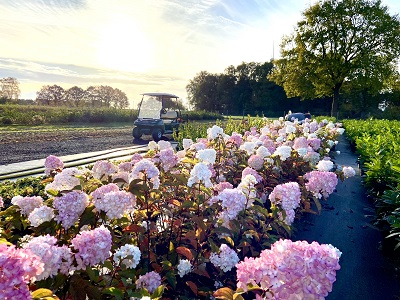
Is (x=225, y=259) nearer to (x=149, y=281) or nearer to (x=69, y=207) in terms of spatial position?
(x=149, y=281)

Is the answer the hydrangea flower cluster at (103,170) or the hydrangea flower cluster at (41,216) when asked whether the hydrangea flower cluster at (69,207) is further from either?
the hydrangea flower cluster at (103,170)

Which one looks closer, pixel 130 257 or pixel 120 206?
pixel 130 257

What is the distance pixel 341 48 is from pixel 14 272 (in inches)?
1233

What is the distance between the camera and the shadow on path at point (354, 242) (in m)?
2.90

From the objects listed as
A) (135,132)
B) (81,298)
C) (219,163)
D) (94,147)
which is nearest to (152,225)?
(81,298)

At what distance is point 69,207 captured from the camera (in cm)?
167

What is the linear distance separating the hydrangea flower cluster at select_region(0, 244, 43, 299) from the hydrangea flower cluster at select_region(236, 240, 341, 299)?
0.80 meters

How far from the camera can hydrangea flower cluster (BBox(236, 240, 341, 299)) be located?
3.72 feet

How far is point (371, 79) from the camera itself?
2612 centimetres

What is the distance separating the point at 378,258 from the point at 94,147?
361 inches

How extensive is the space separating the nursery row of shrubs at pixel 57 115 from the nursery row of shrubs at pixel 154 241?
15190mm

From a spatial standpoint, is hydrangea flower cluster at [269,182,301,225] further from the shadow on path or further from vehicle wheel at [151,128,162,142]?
vehicle wheel at [151,128,162,142]

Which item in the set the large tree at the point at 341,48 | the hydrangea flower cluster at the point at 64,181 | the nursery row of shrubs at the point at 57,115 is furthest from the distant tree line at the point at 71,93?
the hydrangea flower cluster at the point at 64,181

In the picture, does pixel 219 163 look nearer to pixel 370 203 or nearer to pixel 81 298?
pixel 81 298
